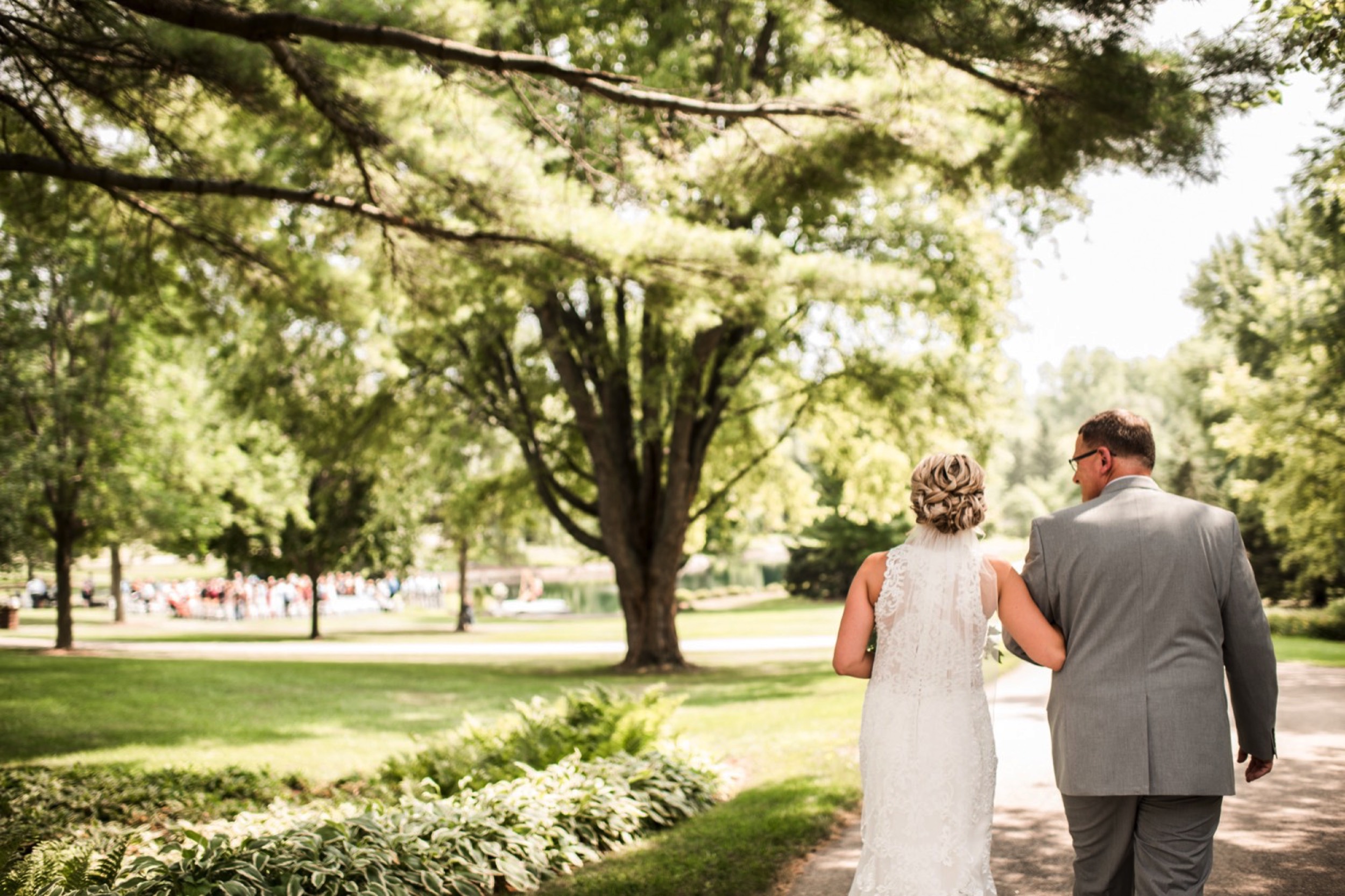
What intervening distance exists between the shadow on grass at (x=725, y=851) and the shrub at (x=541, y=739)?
0.90 metres

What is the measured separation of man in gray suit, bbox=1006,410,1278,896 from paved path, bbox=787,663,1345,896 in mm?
1748

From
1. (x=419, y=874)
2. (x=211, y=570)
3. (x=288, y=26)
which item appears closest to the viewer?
(x=419, y=874)

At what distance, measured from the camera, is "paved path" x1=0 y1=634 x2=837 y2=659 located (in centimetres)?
2344

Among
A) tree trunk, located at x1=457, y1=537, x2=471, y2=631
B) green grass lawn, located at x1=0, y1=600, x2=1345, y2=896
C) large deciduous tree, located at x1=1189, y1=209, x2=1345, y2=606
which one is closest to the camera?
green grass lawn, located at x1=0, y1=600, x2=1345, y2=896

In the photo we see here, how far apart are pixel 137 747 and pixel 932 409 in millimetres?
13436

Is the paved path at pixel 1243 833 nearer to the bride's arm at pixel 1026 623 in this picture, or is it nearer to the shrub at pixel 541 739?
the shrub at pixel 541 739

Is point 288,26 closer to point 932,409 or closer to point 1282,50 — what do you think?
point 1282,50

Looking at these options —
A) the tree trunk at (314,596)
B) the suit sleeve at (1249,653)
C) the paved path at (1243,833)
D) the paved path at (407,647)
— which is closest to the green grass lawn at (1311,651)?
the paved path at (1243,833)

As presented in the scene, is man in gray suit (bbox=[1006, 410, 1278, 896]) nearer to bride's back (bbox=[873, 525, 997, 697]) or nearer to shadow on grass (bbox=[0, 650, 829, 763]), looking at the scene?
Result: bride's back (bbox=[873, 525, 997, 697])

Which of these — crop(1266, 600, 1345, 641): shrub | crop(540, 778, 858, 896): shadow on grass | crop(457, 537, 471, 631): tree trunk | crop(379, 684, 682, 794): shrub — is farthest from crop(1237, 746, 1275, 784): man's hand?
crop(457, 537, 471, 631): tree trunk

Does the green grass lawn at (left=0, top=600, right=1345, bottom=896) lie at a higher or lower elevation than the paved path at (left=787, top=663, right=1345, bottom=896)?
lower

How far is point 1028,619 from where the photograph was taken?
3.91 m

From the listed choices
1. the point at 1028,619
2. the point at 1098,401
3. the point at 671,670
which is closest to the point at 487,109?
the point at 1028,619

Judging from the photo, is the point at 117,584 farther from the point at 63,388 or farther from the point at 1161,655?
the point at 1161,655
